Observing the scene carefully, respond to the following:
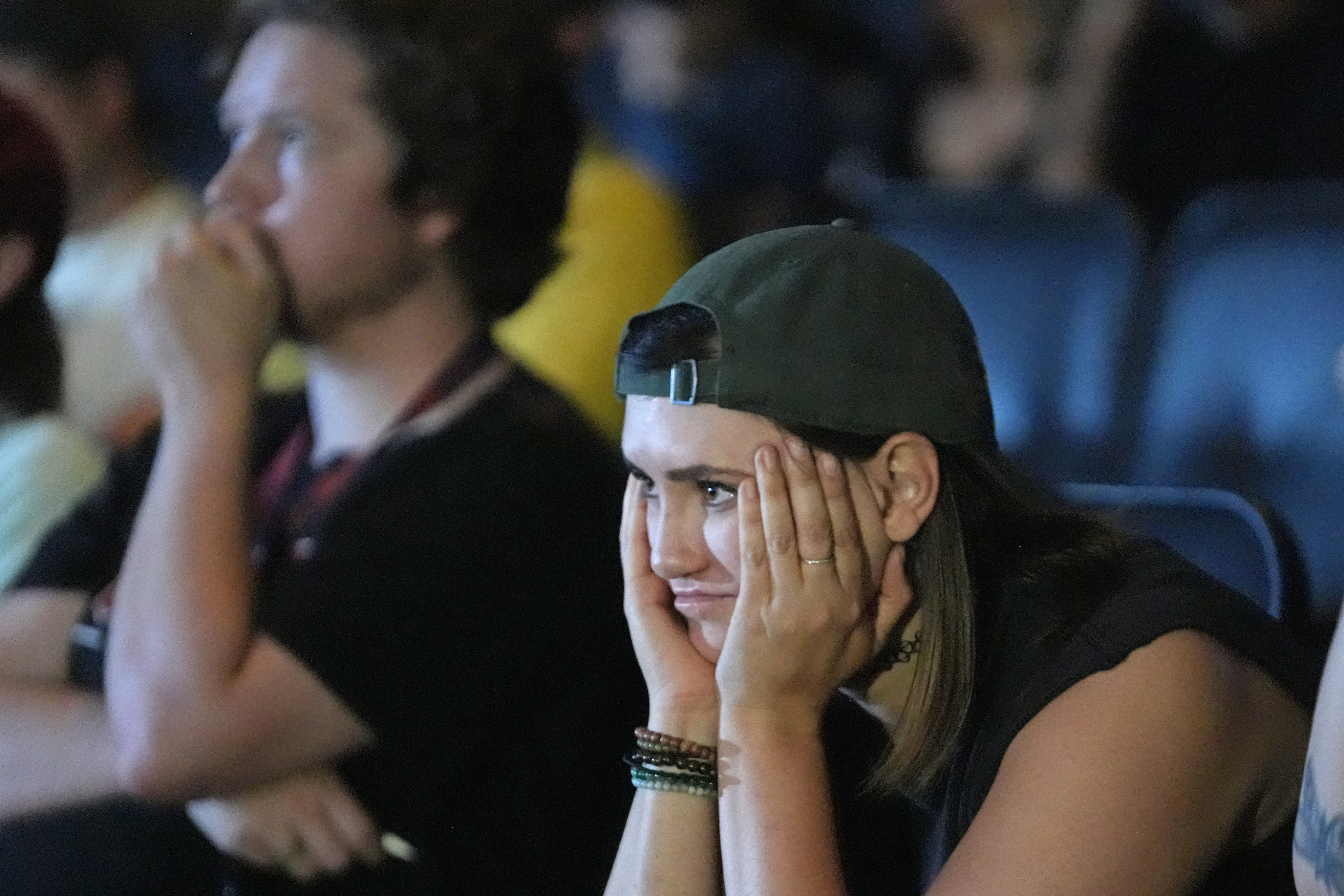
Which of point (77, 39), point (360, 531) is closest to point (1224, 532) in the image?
point (360, 531)

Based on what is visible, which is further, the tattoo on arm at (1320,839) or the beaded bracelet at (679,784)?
the beaded bracelet at (679,784)

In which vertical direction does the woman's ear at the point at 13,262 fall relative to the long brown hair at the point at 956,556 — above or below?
above

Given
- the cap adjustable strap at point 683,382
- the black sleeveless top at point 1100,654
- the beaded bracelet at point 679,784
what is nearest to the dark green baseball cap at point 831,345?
the cap adjustable strap at point 683,382

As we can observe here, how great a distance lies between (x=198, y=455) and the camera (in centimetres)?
113

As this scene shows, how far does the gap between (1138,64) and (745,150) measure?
507mm

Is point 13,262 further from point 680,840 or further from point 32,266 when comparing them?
point 680,840

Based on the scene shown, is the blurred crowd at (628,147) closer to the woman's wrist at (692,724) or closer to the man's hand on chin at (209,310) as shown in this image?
the man's hand on chin at (209,310)

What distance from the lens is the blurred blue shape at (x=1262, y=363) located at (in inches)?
44.0

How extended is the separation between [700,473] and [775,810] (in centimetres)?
19

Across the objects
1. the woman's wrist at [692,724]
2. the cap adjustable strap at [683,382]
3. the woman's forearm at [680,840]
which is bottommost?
the woman's forearm at [680,840]

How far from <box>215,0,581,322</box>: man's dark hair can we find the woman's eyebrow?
42 centimetres

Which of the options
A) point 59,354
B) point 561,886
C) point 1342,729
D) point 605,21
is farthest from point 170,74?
point 1342,729

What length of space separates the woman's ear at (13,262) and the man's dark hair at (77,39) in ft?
0.94

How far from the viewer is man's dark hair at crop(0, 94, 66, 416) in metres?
1.40
